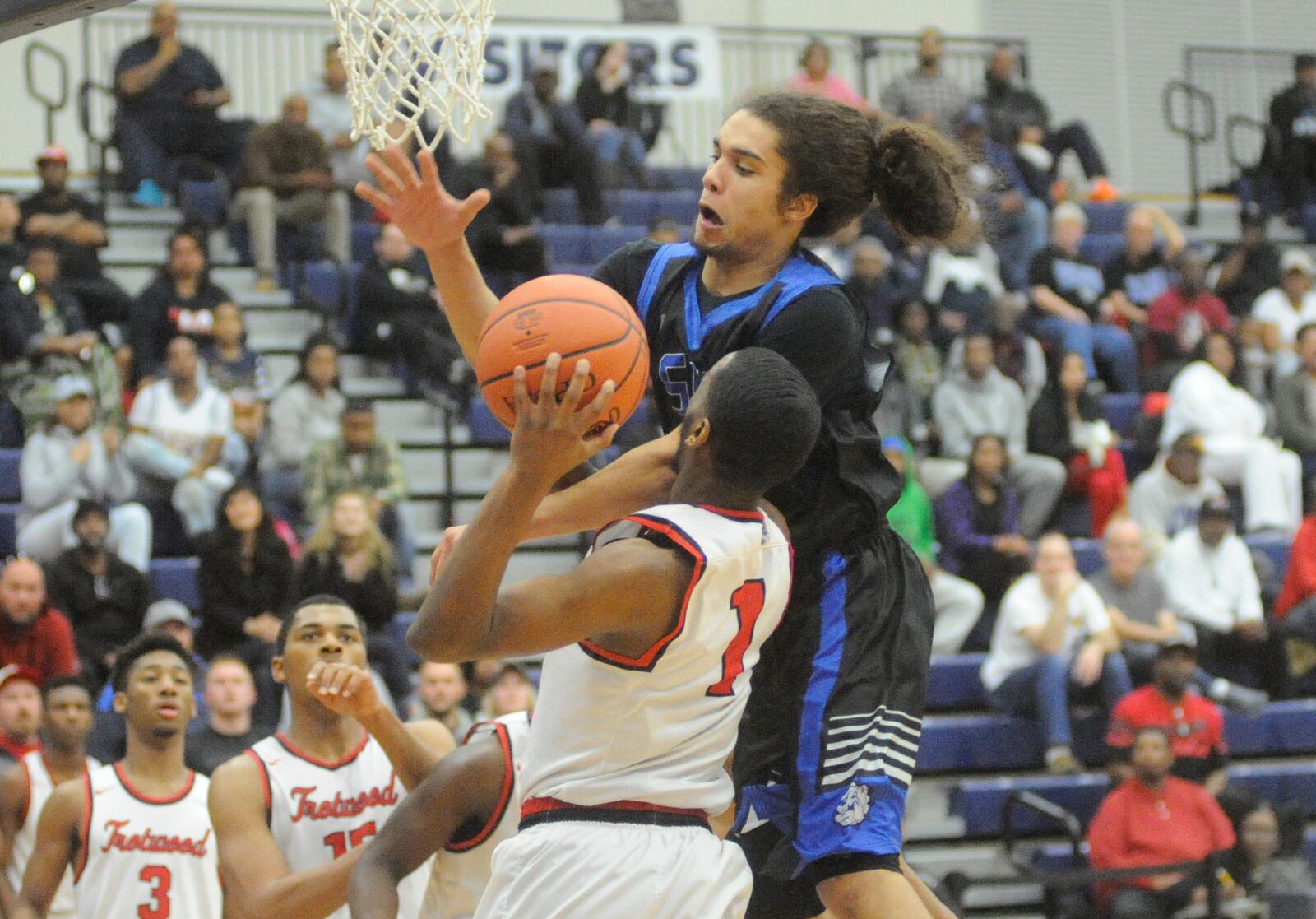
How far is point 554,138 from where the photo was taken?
13.5 meters

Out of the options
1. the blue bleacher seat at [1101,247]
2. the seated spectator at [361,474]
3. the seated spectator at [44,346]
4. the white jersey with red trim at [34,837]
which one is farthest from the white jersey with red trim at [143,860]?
the blue bleacher seat at [1101,247]

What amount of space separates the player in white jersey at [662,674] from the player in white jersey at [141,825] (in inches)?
111

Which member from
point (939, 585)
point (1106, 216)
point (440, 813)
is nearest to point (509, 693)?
point (939, 585)

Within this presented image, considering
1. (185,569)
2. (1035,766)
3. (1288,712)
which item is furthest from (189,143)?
(1288,712)

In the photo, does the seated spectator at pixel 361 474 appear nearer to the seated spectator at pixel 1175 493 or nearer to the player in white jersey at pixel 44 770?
the player in white jersey at pixel 44 770

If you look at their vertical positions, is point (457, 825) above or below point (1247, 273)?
below

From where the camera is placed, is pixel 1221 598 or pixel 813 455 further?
pixel 1221 598

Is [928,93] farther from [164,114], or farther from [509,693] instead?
[509,693]

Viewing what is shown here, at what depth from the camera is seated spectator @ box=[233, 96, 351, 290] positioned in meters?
12.1

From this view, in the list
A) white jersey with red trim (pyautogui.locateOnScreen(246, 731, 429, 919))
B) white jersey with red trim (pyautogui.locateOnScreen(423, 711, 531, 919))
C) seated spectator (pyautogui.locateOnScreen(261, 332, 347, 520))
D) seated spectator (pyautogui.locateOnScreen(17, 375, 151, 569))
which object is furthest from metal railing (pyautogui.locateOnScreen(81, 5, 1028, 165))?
white jersey with red trim (pyautogui.locateOnScreen(423, 711, 531, 919))

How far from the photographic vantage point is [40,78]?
14.4m

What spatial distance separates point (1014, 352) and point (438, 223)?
875cm

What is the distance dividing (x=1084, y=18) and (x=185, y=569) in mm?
11770

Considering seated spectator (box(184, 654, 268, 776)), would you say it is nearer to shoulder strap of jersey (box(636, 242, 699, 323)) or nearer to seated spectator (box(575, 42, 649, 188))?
shoulder strap of jersey (box(636, 242, 699, 323))
